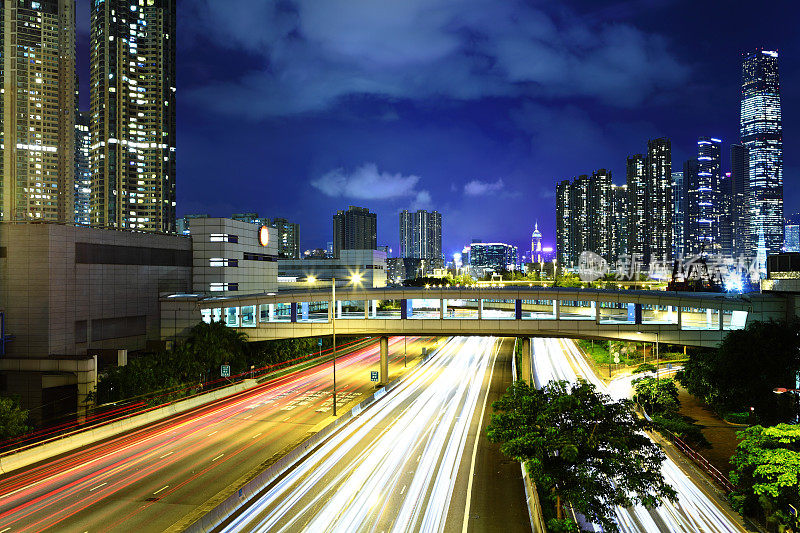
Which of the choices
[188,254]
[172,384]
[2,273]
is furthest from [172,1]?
[172,384]

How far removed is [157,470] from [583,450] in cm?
2221

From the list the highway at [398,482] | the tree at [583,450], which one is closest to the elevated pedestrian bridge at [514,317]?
the highway at [398,482]

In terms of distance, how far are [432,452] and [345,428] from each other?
25.8 ft

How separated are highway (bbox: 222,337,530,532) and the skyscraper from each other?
16365 cm

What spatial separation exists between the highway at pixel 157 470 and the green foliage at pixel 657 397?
25989 mm

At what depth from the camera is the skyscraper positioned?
6890 inches

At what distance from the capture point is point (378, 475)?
27.5m

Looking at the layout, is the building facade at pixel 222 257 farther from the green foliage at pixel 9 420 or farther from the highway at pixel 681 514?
the highway at pixel 681 514

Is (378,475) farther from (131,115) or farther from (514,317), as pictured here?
(131,115)

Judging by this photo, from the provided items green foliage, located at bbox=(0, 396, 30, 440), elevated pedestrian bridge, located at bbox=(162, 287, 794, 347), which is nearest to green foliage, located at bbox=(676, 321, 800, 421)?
elevated pedestrian bridge, located at bbox=(162, 287, 794, 347)

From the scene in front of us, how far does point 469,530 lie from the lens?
21375mm

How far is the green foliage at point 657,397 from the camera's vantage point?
4103cm

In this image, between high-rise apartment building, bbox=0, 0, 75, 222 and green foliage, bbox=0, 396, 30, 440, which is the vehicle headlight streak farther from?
high-rise apartment building, bbox=0, 0, 75, 222

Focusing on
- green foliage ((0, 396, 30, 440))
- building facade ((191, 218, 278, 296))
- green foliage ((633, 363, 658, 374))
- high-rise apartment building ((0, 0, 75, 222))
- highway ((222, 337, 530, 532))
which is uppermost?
high-rise apartment building ((0, 0, 75, 222))
